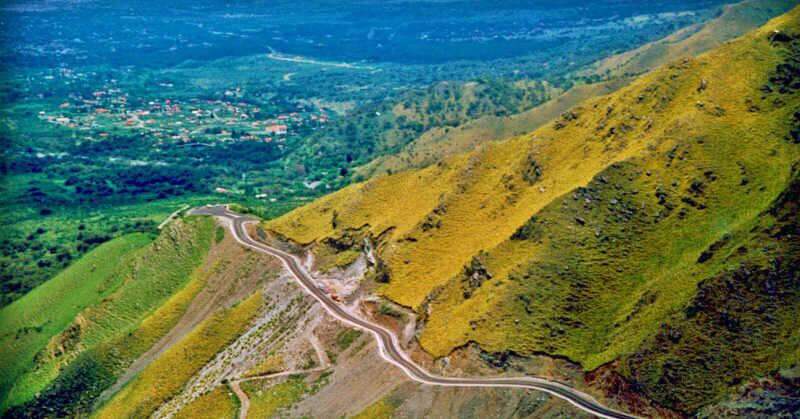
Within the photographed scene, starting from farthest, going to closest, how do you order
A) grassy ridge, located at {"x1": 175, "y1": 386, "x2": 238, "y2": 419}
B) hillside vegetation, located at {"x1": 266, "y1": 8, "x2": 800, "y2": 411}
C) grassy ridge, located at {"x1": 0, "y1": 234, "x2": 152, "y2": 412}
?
grassy ridge, located at {"x1": 0, "y1": 234, "x2": 152, "y2": 412} < grassy ridge, located at {"x1": 175, "y1": 386, "x2": 238, "y2": 419} < hillside vegetation, located at {"x1": 266, "y1": 8, "x2": 800, "y2": 411}

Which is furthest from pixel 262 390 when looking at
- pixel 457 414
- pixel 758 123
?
pixel 758 123

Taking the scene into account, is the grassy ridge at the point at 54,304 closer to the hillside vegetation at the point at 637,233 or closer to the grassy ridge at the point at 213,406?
the grassy ridge at the point at 213,406

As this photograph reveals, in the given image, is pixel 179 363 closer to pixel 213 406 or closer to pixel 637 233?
pixel 213 406

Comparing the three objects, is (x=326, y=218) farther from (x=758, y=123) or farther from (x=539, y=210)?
(x=758, y=123)

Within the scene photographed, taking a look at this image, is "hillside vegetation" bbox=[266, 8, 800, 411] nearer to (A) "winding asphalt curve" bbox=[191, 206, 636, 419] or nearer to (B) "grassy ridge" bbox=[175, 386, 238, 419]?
(A) "winding asphalt curve" bbox=[191, 206, 636, 419]

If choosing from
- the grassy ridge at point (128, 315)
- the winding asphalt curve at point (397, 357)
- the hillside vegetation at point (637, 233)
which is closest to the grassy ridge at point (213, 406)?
the winding asphalt curve at point (397, 357)

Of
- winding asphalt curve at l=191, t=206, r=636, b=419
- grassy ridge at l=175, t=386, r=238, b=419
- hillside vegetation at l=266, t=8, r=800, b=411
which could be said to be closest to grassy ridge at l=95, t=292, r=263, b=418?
grassy ridge at l=175, t=386, r=238, b=419
